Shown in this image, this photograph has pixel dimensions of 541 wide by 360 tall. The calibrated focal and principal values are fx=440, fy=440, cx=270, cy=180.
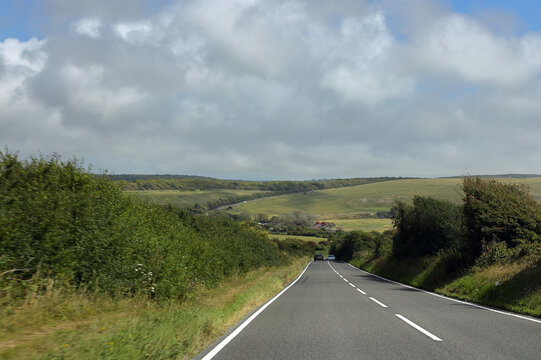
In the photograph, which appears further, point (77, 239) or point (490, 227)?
point (490, 227)

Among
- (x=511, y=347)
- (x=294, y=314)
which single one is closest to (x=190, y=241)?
(x=294, y=314)

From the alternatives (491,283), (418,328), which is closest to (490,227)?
(491,283)

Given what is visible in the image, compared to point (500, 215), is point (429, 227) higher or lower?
lower

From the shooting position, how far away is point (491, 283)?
15648 mm

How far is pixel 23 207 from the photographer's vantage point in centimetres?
1001

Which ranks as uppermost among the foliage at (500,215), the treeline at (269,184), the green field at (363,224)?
the treeline at (269,184)

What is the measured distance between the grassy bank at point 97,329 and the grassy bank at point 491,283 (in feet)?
27.5

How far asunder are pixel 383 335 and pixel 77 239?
7398mm

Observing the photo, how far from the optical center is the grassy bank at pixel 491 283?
1284cm

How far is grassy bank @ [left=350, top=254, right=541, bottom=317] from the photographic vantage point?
1284 centimetres

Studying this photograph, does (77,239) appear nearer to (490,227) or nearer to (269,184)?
(490,227)

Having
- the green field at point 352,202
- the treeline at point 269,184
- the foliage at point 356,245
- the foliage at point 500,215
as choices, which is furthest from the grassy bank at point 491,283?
the treeline at point 269,184

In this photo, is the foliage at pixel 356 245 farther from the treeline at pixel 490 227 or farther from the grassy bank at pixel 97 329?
the grassy bank at pixel 97 329

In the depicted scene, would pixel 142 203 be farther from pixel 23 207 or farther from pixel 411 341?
pixel 411 341
